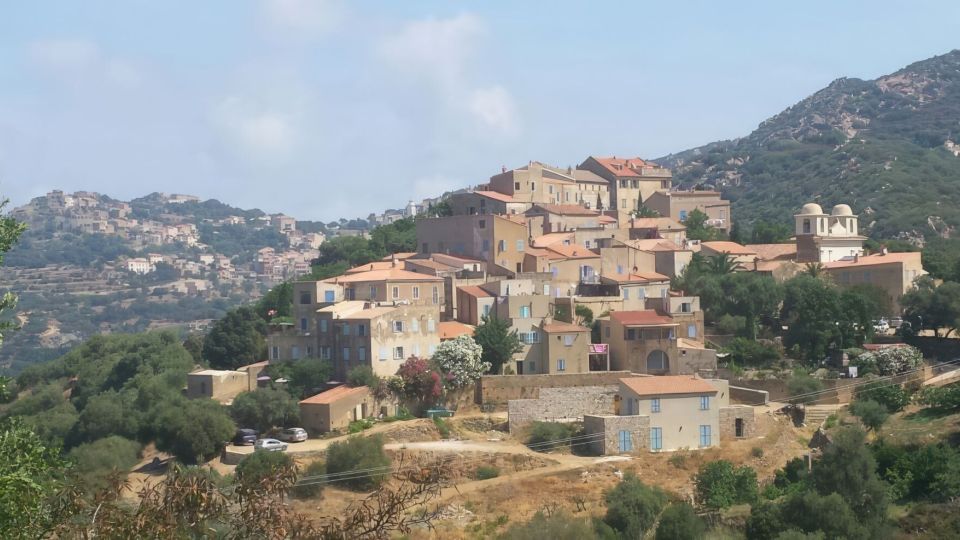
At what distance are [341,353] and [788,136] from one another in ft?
477

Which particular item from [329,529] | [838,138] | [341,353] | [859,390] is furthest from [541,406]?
[838,138]

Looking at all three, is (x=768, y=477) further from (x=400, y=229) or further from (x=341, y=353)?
(x=400, y=229)

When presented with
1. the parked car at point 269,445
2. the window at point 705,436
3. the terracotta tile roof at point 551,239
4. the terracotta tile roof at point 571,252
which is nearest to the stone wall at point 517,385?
the window at point 705,436

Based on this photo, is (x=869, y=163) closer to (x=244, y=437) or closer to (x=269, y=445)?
(x=244, y=437)

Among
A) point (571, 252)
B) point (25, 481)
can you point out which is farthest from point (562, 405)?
point (25, 481)

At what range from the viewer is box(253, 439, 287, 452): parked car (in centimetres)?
4168

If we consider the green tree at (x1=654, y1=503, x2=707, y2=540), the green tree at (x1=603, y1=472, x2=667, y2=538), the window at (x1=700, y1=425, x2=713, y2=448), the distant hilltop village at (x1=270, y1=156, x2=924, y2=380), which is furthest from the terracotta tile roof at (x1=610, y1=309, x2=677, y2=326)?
the green tree at (x1=654, y1=503, x2=707, y2=540)

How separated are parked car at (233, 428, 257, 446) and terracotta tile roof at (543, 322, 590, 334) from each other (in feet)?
35.4

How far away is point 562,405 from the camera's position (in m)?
45.5

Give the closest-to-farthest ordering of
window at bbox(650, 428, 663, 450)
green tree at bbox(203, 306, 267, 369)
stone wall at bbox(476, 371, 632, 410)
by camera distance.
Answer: window at bbox(650, 428, 663, 450) < stone wall at bbox(476, 371, 632, 410) < green tree at bbox(203, 306, 267, 369)

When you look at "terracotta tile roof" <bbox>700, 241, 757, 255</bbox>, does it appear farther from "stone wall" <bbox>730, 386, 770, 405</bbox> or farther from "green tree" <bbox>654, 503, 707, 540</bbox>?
"green tree" <bbox>654, 503, 707, 540</bbox>

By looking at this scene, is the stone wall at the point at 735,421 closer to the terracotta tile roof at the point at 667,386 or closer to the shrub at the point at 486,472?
the terracotta tile roof at the point at 667,386

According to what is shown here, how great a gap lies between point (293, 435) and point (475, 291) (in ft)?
34.5

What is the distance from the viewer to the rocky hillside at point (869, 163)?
349ft
